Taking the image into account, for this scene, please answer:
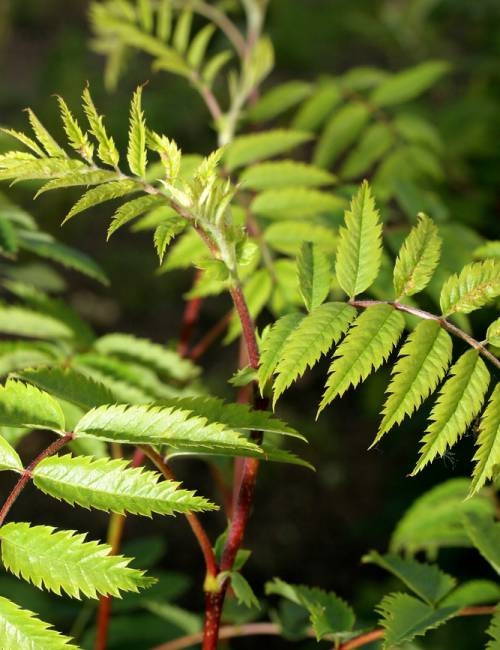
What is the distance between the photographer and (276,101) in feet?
7.11

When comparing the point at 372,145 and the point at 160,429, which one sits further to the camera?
the point at 372,145

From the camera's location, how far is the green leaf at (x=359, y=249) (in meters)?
1.11

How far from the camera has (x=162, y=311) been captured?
571 cm

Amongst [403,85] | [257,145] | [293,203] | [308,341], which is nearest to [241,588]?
[308,341]

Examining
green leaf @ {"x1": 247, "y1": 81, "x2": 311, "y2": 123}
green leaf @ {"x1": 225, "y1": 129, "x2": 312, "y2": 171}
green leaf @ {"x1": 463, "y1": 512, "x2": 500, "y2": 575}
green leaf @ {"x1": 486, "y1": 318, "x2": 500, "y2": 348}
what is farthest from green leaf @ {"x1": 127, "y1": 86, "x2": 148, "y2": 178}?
green leaf @ {"x1": 247, "y1": 81, "x2": 311, "y2": 123}

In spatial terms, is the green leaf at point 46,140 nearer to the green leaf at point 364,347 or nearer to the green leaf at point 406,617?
the green leaf at point 364,347

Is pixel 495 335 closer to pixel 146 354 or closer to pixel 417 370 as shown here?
pixel 417 370

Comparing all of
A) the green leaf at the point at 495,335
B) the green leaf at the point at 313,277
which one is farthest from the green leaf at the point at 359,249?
the green leaf at the point at 495,335

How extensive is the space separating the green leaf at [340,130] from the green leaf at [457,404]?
131 centimetres

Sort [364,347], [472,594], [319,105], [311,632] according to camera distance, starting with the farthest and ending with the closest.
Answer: [319,105] < [311,632] < [472,594] < [364,347]

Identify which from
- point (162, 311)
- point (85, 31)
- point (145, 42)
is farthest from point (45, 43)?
point (145, 42)

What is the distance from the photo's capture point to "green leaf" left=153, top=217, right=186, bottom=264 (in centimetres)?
98

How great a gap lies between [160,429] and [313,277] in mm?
309

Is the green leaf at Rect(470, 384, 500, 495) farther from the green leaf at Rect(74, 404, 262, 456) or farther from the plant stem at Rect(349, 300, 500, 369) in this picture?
the green leaf at Rect(74, 404, 262, 456)
